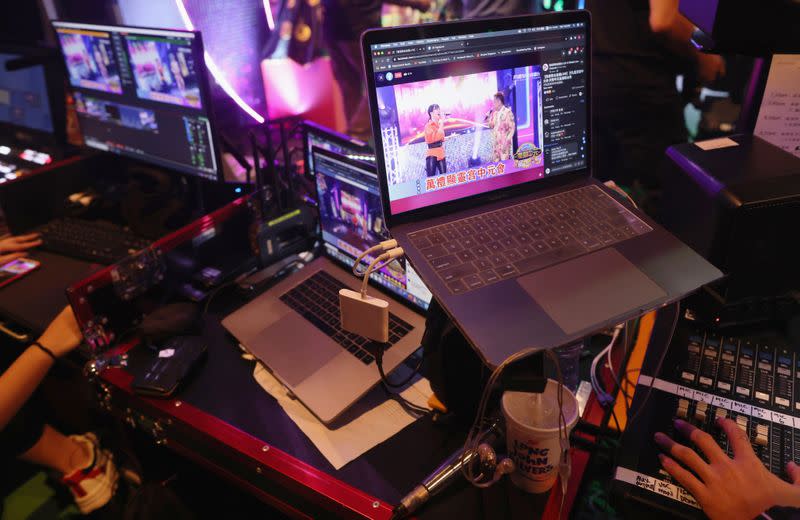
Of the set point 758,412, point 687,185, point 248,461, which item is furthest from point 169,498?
point 687,185

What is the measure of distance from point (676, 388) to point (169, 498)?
102 cm

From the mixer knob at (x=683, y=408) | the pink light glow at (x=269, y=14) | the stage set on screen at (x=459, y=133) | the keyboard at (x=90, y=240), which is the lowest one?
the mixer knob at (x=683, y=408)

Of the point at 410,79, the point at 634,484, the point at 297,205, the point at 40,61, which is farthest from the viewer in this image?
the point at 40,61

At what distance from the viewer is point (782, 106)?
121cm

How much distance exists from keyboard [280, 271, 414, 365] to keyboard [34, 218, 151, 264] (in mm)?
633

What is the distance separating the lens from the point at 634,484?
85 centimetres

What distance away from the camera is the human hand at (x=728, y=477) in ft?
2.61

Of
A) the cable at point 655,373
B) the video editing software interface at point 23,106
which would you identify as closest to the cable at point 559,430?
the cable at point 655,373

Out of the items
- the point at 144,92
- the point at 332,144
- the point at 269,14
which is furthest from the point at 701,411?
the point at 269,14

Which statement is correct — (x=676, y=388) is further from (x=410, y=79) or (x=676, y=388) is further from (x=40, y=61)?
(x=40, y=61)

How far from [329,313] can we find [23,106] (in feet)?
5.45

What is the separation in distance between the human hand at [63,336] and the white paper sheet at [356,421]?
49 cm

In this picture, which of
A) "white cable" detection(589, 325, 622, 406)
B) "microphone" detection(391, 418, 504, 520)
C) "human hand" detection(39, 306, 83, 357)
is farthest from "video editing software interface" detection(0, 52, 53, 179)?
"white cable" detection(589, 325, 622, 406)

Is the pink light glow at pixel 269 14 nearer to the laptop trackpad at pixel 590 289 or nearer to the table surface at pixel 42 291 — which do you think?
the table surface at pixel 42 291
